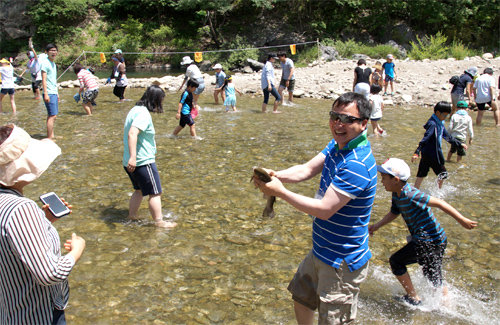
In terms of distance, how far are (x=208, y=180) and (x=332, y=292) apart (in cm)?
494

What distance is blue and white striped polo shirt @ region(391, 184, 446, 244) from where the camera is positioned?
3.77m

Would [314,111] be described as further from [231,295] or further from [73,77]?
[73,77]

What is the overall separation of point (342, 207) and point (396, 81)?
1826cm

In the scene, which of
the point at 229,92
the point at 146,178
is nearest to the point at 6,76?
the point at 229,92

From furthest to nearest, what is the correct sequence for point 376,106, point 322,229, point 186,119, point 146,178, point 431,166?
point 376,106 → point 186,119 → point 431,166 → point 146,178 → point 322,229

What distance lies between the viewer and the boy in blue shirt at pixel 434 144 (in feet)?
20.7

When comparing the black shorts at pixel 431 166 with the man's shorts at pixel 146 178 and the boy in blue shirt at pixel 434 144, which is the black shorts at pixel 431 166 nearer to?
the boy in blue shirt at pixel 434 144

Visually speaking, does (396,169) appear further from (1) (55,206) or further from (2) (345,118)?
(1) (55,206)

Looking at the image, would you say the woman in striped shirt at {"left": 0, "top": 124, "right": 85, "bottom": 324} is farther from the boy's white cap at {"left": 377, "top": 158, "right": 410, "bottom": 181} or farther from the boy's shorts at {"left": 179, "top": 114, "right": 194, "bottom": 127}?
the boy's shorts at {"left": 179, "top": 114, "right": 194, "bottom": 127}

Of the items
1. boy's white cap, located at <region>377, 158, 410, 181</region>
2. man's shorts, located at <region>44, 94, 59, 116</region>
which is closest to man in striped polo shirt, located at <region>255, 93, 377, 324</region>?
boy's white cap, located at <region>377, 158, 410, 181</region>

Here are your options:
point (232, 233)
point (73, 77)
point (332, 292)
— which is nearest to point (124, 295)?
point (232, 233)

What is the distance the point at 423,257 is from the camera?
153 inches

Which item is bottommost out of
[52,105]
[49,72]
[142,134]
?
[52,105]

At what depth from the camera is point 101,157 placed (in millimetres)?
8797
